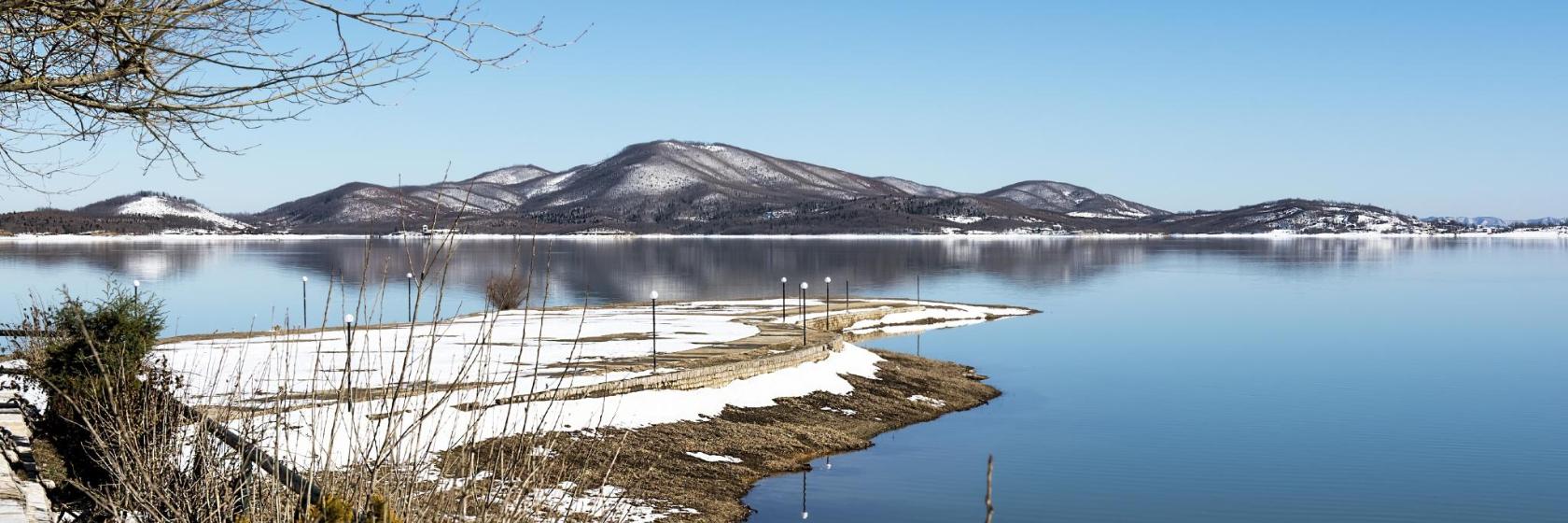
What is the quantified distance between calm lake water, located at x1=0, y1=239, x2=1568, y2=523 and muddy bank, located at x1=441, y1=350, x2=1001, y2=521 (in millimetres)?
620

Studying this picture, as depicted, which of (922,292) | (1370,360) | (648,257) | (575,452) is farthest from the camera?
(648,257)

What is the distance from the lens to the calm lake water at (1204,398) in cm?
2084

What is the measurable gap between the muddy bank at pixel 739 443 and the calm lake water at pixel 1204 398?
62cm

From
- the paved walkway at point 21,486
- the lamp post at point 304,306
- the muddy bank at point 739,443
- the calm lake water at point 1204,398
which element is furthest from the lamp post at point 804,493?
the paved walkway at point 21,486

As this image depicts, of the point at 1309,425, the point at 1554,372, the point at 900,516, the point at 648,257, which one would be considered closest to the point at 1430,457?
the point at 1309,425

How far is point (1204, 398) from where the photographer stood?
33094mm

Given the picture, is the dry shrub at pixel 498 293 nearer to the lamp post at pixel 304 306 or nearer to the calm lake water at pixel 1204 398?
the calm lake water at pixel 1204 398

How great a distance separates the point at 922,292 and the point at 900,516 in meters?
56.8

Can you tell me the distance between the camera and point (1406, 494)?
2142cm

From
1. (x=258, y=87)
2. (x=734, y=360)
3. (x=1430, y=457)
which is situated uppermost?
(x=258, y=87)

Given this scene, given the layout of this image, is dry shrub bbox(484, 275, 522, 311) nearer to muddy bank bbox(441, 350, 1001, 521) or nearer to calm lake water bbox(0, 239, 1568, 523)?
calm lake water bbox(0, 239, 1568, 523)

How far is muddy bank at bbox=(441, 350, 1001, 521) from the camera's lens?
17.4 meters

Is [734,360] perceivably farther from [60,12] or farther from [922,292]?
[922,292]

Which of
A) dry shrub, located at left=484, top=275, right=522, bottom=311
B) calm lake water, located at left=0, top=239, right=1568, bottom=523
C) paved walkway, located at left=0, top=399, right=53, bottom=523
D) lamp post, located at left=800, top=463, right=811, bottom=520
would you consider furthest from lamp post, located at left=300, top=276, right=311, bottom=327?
lamp post, located at left=800, top=463, right=811, bottom=520
